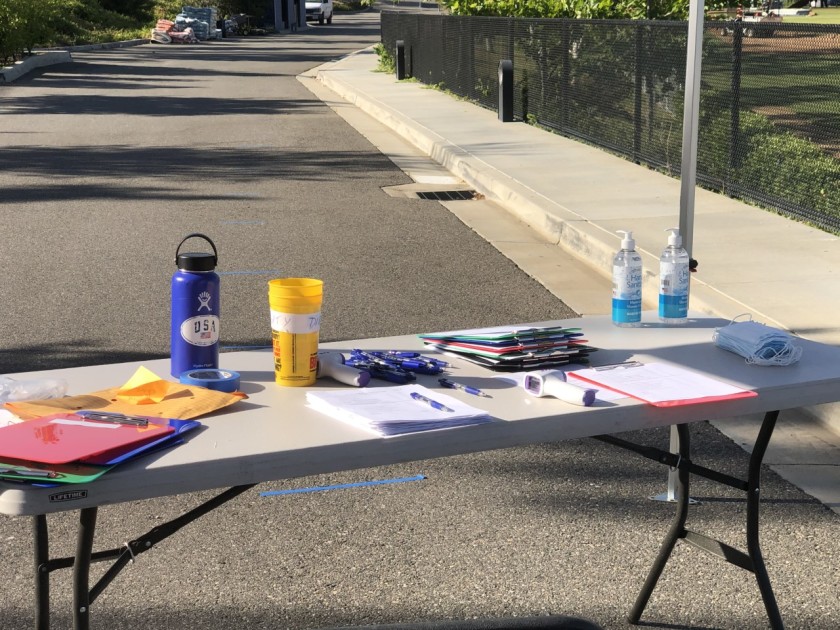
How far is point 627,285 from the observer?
12.6 feet

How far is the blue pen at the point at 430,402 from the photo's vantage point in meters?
2.99

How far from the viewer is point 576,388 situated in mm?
3053

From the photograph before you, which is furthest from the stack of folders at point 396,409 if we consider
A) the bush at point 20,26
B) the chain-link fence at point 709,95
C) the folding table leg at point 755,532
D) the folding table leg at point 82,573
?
the bush at point 20,26

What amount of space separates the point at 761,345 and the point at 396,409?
1183 mm

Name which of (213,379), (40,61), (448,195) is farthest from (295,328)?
(40,61)

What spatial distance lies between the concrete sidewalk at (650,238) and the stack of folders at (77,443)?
10.4 feet

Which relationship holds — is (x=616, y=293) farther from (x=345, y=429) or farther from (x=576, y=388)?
(x=345, y=429)

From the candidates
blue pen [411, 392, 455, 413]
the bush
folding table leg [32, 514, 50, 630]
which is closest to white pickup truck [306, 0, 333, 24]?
the bush

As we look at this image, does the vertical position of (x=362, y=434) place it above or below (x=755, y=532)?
above

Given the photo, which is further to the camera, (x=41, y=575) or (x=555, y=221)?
(x=555, y=221)

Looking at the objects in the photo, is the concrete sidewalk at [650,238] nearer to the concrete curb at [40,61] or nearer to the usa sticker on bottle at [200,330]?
the usa sticker on bottle at [200,330]

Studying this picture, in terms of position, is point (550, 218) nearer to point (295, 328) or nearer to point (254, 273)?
point (254, 273)

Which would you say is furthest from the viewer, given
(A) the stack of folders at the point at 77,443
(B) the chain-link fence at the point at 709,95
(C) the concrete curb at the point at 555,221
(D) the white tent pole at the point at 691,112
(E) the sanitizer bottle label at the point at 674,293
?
(B) the chain-link fence at the point at 709,95

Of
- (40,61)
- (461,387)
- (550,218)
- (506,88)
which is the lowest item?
(550,218)
